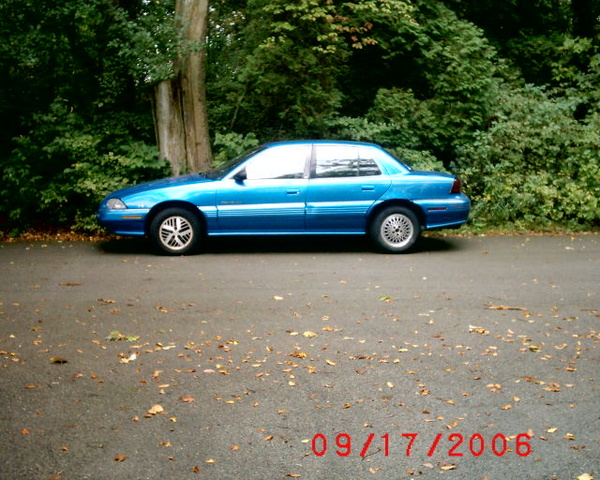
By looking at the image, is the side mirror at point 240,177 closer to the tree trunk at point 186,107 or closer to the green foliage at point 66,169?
the green foliage at point 66,169

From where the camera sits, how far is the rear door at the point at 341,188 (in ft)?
39.0

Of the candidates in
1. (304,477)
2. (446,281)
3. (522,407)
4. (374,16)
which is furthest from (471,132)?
(304,477)

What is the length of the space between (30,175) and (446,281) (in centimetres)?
792

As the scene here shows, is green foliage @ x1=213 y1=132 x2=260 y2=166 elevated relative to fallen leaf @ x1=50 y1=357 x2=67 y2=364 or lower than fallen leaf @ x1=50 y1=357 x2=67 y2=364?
elevated

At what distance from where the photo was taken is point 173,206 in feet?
38.7

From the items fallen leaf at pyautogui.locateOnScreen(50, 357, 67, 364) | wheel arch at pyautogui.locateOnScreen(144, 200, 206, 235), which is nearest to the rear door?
wheel arch at pyautogui.locateOnScreen(144, 200, 206, 235)

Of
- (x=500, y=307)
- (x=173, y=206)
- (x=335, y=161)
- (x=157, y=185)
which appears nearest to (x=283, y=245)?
(x=335, y=161)

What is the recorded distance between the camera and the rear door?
1189 cm

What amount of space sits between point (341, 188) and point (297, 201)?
69 centimetres

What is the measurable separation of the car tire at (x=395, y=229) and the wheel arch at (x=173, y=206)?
8.53ft

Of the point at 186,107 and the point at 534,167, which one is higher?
the point at 186,107

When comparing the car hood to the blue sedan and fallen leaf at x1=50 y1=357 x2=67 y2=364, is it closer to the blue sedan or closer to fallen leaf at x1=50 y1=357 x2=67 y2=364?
the blue sedan

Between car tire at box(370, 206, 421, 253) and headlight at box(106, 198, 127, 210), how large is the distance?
12.3ft

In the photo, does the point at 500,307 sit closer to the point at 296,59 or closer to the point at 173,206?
the point at 173,206
